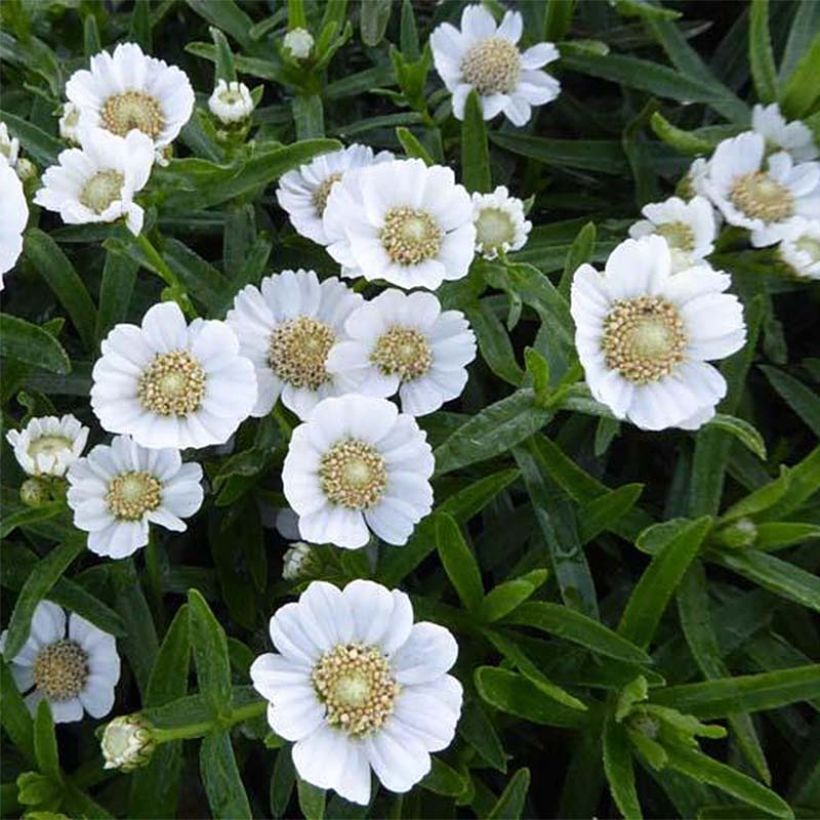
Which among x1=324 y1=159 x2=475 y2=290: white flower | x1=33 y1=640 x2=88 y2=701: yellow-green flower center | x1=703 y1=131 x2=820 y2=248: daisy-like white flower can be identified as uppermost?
x1=703 y1=131 x2=820 y2=248: daisy-like white flower

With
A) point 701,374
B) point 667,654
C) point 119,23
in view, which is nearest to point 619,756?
point 667,654

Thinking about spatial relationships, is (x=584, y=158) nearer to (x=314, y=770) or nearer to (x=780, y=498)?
(x=780, y=498)

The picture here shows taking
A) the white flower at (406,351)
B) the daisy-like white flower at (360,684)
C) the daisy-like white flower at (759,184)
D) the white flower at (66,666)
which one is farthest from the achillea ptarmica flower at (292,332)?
the daisy-like white flower at (759,184)

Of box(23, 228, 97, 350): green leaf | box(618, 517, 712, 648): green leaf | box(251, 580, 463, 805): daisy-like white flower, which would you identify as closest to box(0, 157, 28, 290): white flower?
box(23, 228, 97, 350): green leaf

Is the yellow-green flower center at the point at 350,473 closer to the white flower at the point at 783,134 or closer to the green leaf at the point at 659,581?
the green leaf at the point at 659,581

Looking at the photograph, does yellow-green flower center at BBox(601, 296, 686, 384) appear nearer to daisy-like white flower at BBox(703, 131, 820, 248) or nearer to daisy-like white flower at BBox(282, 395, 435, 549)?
daisy-like white flower at BBox(282, 395, 435, 549)

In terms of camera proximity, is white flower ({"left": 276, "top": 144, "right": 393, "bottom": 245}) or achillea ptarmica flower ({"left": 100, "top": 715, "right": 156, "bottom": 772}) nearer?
achillea ptarmica flower ({"left": 100, "top": 715, "right": 156, "bottom": 772})

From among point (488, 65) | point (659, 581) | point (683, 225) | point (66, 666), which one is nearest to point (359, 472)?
point (659, 581)
